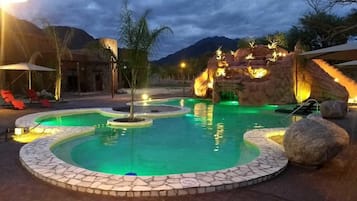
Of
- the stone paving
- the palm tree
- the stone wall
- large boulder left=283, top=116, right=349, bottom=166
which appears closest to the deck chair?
the palm tree

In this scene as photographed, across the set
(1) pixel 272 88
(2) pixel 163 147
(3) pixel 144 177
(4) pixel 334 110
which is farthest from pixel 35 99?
(4) pixel 334 110

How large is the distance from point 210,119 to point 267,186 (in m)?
8.10

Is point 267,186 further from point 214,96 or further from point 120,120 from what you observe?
point 214,96

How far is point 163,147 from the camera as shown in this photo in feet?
26.8

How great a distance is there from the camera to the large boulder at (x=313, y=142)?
17.5ft

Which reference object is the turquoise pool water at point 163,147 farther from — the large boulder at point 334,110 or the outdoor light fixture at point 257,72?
the outdoor light fixture at point 257,72

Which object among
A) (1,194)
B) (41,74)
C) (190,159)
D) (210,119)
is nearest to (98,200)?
(1,194)

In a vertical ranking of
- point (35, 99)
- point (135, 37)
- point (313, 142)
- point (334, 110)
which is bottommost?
point (313, 142)

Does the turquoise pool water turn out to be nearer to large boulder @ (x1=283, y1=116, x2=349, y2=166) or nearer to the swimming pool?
the swimming pool

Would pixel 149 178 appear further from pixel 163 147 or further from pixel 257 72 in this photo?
pixel 257 72

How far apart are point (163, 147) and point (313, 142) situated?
12.8 ft

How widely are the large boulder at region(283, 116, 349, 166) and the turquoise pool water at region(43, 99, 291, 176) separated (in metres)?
1.25

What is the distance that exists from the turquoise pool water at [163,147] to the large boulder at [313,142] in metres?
1.25

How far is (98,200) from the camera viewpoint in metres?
4.16
